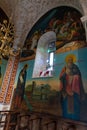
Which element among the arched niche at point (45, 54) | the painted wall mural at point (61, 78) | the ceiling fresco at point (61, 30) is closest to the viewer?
the painted wall mural at point (61, 78)

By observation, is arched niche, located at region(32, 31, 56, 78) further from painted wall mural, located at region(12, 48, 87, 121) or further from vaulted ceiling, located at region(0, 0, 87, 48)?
vaulted ceiling, located at region(0, 0, 87, 48)

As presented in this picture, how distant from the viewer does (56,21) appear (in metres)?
5.14

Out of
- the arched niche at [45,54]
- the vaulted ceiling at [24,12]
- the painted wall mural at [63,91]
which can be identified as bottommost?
the painted wall mural at [63,91]

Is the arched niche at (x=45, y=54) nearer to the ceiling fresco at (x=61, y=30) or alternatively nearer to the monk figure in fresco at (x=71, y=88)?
the ceiling fresco at (x=61, y=30)

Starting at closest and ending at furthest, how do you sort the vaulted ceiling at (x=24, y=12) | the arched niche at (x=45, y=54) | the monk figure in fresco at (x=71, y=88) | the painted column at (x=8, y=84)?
the monk figure in fresco at (x=71, y=88) → the arched niche at (x=45, y=54) → the painted column at (x=8, y=84) → the vaulted ceiling at (x=24, y=12)

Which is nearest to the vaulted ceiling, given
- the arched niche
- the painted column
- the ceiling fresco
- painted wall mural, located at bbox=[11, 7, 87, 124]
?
the ceiling fresco

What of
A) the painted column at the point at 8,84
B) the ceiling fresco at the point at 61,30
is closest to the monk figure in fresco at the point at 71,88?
the ceiling fresco at the point at 61,30

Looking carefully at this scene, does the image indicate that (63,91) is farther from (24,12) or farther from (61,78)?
(24,12)

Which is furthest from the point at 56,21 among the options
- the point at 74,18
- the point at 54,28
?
the point at 74,18

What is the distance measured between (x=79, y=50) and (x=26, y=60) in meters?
2.83

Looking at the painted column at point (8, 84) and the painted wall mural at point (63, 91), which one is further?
the painted column at point (8, 84)

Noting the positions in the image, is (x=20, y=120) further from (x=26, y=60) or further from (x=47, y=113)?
(x=26, y=60)

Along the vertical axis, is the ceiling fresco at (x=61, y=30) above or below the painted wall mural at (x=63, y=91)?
above

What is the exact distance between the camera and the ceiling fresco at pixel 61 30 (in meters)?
4.00
